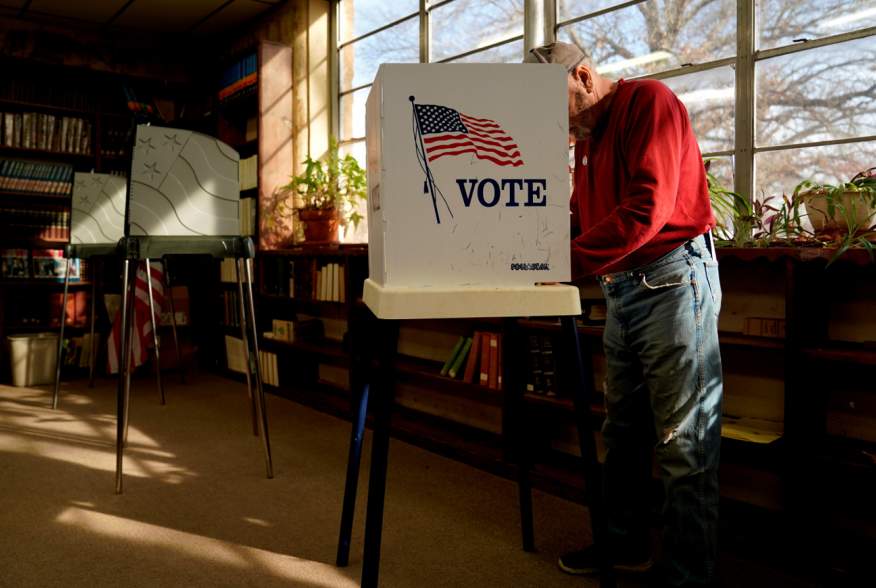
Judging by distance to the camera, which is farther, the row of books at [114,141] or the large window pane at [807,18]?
the row of books at [114,141]

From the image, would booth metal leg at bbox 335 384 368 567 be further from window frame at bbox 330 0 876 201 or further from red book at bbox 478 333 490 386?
window frame at bbox 330 0 876 201

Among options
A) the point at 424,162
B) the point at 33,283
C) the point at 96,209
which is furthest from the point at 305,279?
the point at 424,162

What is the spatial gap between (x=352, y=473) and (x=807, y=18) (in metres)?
2.03

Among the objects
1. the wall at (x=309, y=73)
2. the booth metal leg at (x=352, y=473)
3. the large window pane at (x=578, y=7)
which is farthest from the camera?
the wall at (x=309, y=73)

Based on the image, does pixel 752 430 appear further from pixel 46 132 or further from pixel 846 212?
pixel 46 132

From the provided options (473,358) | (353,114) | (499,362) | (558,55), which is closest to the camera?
(558,55)

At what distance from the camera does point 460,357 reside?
10.6 ft

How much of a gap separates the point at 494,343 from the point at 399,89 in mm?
1998

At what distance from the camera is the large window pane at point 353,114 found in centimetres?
449

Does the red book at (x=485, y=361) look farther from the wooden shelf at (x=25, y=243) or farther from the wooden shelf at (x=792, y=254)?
the wooden shelf at (x=25, y=243)

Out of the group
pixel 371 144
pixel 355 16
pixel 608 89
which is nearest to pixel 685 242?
pixel 608 89

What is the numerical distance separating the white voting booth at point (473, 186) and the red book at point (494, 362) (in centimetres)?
185

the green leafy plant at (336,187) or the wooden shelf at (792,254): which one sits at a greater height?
the green leafy plant at (336,187)

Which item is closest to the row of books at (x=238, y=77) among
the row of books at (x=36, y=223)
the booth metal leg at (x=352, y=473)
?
the row of books at (x=36, y=223)
